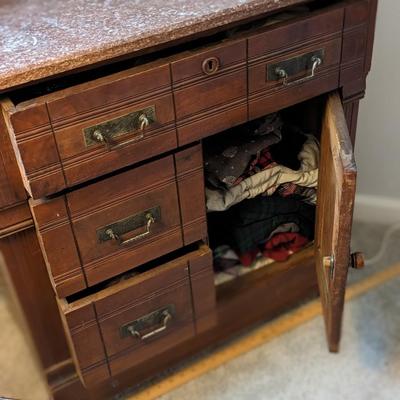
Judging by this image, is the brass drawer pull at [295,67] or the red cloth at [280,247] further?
the red cloth at [280,247]

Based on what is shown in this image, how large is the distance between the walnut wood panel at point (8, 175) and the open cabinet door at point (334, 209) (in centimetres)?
48

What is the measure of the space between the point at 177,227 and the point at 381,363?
0.61 meters

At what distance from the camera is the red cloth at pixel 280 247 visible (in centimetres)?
137

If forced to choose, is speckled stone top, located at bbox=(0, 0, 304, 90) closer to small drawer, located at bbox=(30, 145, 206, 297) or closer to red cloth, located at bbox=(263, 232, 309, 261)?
small drawer, located at bbox=(30, 145, 206, 297)

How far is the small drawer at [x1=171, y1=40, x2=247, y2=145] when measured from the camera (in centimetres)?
95

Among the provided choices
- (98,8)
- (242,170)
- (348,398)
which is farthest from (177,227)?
(348,398)

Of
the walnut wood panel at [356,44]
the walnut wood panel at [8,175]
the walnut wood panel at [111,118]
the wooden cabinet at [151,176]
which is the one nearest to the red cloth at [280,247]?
the wooden cabinet at [151,176]

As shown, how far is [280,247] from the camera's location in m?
1.40

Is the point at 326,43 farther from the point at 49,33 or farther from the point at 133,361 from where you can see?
the point at 133,361

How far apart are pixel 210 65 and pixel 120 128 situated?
0.17 metres

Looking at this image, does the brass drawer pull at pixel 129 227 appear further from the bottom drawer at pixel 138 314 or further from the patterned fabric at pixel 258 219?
the patterned fabric at pixel 258 219

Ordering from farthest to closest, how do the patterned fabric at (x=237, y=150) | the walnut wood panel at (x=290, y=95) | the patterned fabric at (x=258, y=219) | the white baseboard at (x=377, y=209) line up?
1. the white baseboard at (x=377, y=209)
2. the patterned fabric at (x=258, y=219)
3. the patterned fabric at (x=237, y=150)
4. the walnut wood panel at (x=290, y=95)

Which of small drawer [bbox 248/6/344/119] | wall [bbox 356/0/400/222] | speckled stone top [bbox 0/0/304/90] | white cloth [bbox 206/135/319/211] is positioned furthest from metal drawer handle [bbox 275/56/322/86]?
wall [bbox 356/0/400/222]

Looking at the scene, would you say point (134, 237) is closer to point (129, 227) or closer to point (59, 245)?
point (129, 227)
